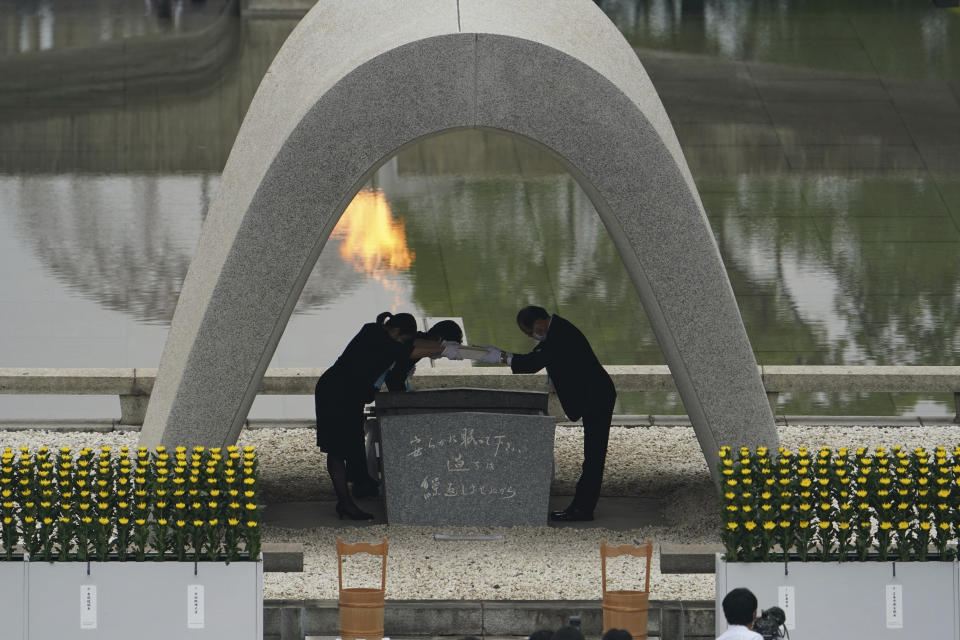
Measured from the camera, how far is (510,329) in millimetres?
20656

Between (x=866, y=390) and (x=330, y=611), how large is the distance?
7.22 meters

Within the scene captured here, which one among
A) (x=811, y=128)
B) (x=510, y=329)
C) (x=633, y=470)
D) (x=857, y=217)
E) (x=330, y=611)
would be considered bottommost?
(x=330, y=611)

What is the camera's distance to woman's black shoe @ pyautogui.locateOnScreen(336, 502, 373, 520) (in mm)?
14180

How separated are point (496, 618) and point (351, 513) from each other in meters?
3.06

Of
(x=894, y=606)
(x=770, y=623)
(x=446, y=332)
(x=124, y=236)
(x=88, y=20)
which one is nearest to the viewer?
(x=770, y=623)

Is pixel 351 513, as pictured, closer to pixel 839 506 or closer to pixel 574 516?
pixel 574 516

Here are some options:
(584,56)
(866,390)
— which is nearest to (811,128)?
(866,390)

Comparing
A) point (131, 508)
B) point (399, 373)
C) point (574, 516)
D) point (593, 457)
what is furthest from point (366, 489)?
point (131, 508)

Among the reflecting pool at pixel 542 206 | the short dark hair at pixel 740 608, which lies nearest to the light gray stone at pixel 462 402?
the short dark hair at pixel 740 608

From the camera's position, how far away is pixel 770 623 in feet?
31.8

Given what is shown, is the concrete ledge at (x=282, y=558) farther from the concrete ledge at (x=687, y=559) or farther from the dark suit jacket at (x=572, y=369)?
the dark suit jacket at (x=572, y=369)

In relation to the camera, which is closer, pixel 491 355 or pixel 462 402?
pixel 462 402

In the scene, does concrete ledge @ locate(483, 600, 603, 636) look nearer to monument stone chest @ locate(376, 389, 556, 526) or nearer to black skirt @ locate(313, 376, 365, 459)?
monument stone chest @ locate(376, 389, 556, 526)

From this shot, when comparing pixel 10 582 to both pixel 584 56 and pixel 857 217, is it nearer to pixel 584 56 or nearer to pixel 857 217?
pixel 584 56
